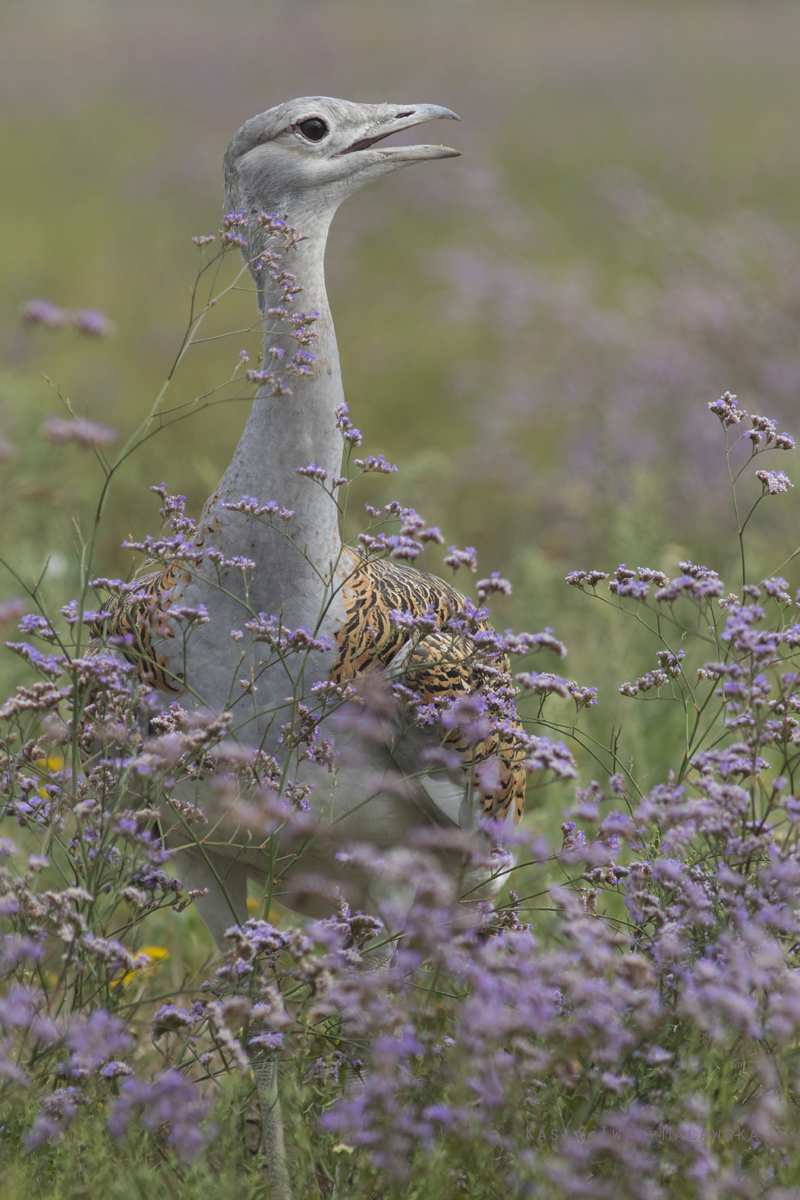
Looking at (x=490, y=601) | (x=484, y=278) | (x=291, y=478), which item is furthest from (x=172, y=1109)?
(x=484, y=278)

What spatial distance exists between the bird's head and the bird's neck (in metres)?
0.20

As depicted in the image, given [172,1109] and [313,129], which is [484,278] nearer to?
[313,129]

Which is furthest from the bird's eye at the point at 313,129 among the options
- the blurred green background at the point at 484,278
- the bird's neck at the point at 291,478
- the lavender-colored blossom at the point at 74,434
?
the lavender-colored blossom at the point at 74,434

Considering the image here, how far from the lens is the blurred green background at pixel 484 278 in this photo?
5.40 meters

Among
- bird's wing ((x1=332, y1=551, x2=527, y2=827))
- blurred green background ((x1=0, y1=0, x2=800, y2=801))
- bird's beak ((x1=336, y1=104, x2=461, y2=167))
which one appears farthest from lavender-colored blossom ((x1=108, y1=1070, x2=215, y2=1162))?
bird's beak ((x1=336, y1=104, x2=461, y2=167))

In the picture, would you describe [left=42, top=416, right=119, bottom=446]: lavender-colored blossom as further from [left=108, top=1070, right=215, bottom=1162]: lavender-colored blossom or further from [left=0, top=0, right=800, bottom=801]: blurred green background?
[left=108, top=1070, right=215, bottom=1162]: lavender-colored blossom

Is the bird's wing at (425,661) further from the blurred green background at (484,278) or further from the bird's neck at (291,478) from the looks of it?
the blurred green background at (484,278)

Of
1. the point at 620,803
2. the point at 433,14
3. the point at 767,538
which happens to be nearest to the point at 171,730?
the point at 620,803

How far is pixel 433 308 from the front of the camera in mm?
9945

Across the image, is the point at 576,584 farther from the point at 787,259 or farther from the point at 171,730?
the point at 787,259

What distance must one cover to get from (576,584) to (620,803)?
161cm

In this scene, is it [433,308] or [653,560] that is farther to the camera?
[433,308]

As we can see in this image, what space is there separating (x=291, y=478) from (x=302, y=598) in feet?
0.90

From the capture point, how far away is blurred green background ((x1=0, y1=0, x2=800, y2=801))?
5.40 m
